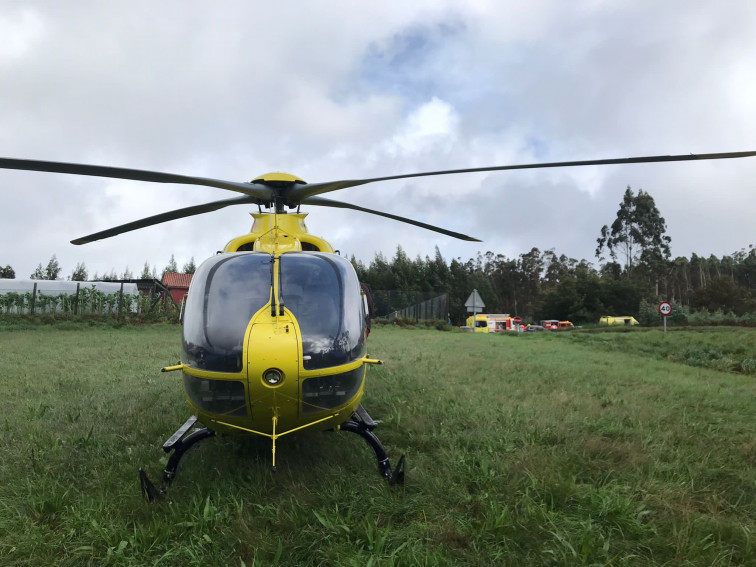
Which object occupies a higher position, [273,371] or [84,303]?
[84,303]

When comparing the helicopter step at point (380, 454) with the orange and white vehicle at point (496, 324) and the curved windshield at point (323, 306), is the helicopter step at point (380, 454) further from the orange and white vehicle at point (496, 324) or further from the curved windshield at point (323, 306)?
the orange and white vehicle at point (496, 324)

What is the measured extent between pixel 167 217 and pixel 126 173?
131cm

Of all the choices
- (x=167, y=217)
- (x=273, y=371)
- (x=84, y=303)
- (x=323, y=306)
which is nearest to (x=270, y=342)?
(x=273, y=371)

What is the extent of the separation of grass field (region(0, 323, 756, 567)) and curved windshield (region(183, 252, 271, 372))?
899 millimetres

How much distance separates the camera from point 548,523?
8.89ft

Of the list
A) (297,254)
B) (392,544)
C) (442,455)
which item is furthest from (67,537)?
(442,455)

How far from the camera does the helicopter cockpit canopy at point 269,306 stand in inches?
114

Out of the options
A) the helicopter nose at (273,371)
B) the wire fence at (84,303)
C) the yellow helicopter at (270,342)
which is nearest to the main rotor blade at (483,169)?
the yellow helicopter at (270,342)

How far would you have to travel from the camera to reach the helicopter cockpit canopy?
Result: 9.50 ft

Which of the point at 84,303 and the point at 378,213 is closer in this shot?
the point at 378,213

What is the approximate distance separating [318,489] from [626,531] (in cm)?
185

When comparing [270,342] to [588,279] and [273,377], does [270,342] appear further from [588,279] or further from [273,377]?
[588,279]

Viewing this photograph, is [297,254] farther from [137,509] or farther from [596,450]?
[596,450]

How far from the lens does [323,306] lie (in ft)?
10.3
